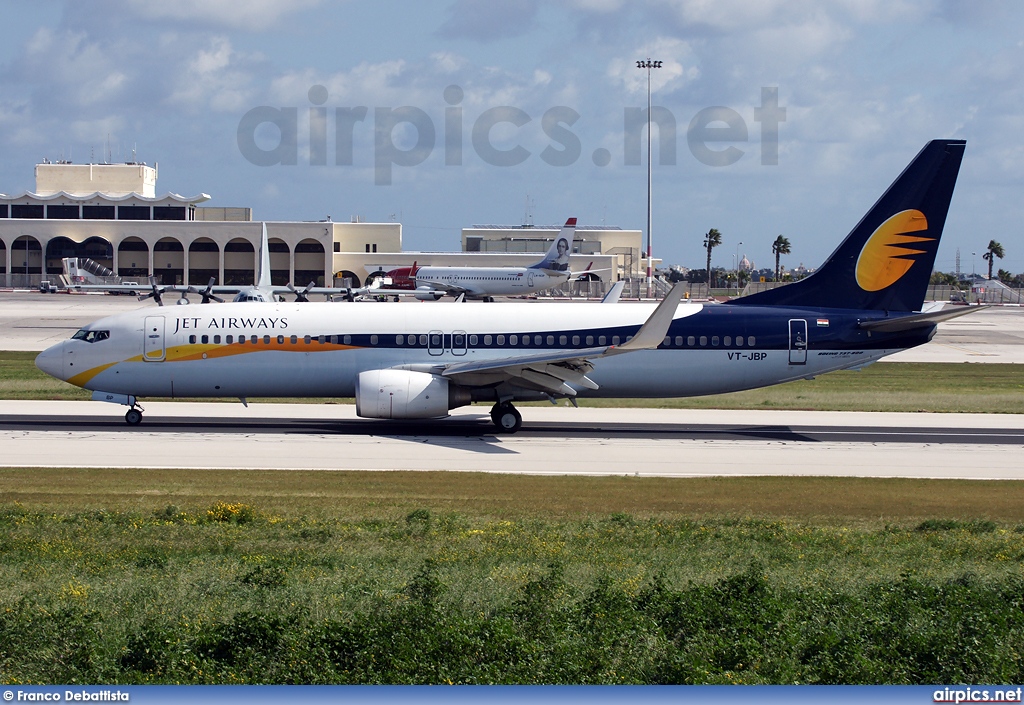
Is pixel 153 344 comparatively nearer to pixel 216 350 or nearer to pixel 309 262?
pixel 216 350

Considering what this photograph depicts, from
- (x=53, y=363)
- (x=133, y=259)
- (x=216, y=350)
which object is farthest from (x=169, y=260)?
(x=216, y=350)

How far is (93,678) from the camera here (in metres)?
10.6

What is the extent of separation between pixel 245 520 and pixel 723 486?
1051cm

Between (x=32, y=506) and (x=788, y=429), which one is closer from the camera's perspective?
(x=32, y=506)

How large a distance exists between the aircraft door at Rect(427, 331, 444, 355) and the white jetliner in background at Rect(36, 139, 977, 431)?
0.03 m

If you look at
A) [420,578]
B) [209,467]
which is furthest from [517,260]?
[420,578]

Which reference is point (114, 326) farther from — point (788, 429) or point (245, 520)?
point (788, 429)

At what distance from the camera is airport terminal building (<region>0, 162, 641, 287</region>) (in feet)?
483

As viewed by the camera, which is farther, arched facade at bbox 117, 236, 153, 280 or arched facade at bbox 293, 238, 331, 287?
arched facade at bbox 293, 238, 331, 287

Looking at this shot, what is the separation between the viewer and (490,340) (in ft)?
107

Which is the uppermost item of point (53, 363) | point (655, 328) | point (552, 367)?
point (655, 328)

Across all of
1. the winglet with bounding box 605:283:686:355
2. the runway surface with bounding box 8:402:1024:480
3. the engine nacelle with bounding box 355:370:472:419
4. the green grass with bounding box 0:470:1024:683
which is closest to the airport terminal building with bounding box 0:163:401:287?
the runway surface with bounding box 8:402:1024:480

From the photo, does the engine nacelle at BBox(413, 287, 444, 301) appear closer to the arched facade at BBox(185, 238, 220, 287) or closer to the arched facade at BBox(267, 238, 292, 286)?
the arched facade at BBox(267, 238, 292, 286)

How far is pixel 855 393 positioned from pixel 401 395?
20.6 metres
